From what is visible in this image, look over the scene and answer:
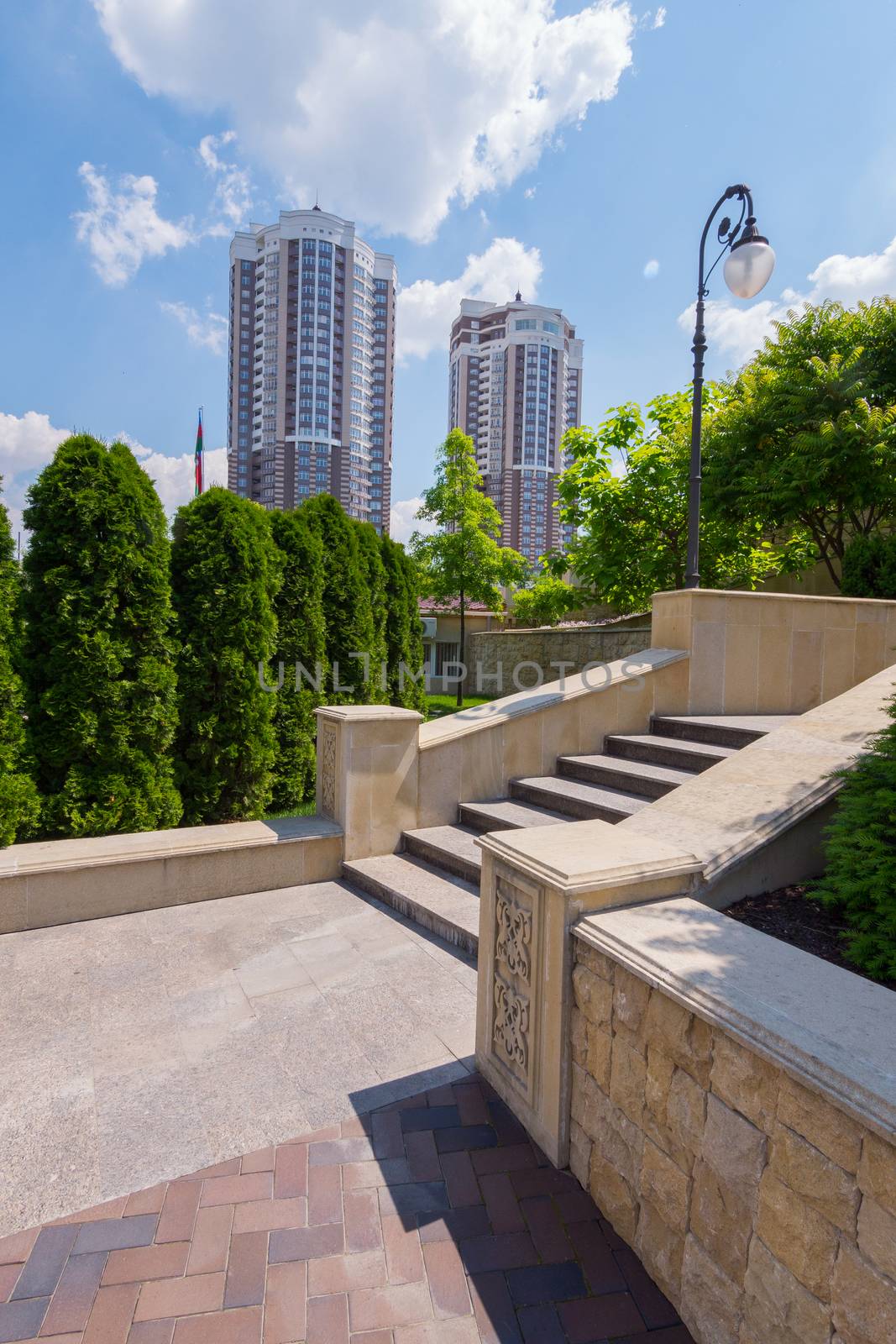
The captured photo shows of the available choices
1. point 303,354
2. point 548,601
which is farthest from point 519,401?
point 548,601

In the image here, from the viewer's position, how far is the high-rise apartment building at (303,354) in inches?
2579

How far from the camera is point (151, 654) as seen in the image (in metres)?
5.18

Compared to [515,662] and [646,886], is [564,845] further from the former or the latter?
[515,662]

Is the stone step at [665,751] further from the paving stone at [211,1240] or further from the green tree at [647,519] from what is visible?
the green tree at [647,519]

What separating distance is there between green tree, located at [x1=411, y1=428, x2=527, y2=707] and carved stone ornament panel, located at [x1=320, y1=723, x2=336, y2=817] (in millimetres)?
11702

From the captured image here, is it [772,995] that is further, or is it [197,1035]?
[197,1035]

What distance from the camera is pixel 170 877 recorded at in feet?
15.1

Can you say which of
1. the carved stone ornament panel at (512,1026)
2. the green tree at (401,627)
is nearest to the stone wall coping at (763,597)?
the green tree at (401,627)

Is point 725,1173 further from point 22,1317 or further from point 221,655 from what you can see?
point 221,655

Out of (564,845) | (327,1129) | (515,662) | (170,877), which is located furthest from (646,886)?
(515,662)

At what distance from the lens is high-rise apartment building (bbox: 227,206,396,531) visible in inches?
2579

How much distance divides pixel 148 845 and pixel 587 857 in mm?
3398

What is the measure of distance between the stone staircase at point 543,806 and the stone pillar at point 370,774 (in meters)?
0.16

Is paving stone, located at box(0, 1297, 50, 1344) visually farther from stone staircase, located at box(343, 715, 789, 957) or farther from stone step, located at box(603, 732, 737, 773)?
stone step, located at box(603, 732, 737, 773)
